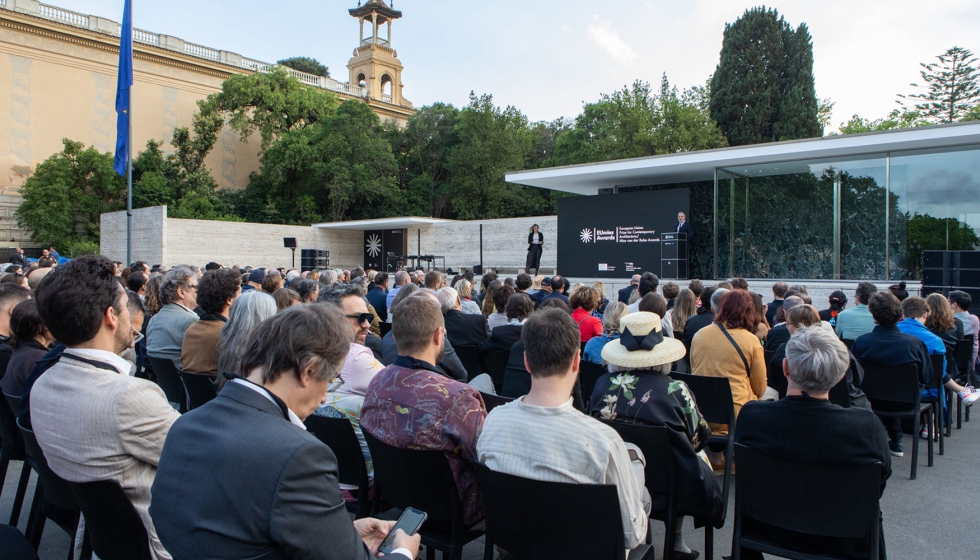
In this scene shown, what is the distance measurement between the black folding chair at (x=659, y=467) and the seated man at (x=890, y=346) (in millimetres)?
2445

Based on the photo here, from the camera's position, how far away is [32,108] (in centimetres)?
2808

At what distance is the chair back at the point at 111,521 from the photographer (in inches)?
68.1

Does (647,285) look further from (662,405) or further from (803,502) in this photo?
(803,502)

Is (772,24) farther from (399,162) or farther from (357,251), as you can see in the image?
(357,251)

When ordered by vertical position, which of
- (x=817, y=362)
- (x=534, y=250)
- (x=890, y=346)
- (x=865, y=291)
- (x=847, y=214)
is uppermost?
(x=847, y=214)

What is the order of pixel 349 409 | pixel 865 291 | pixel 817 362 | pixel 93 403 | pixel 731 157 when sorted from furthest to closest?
pixel 731 157 < pixel 865 291 < pixel 349 409 < pixel 817 362 < pixel 93 403

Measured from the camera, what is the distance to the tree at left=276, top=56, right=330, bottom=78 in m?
52.0

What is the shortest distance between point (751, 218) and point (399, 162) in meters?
23.4

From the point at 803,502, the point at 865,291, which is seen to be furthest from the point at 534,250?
the point at 803,502

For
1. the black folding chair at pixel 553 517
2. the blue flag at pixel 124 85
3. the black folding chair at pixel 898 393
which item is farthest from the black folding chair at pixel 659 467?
the blue flag at pixel 124 85

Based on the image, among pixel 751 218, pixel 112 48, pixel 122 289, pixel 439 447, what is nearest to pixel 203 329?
pixel 122 289

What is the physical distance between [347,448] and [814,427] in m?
1.86

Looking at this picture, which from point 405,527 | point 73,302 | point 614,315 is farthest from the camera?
point 614,315

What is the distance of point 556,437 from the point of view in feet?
6.19
